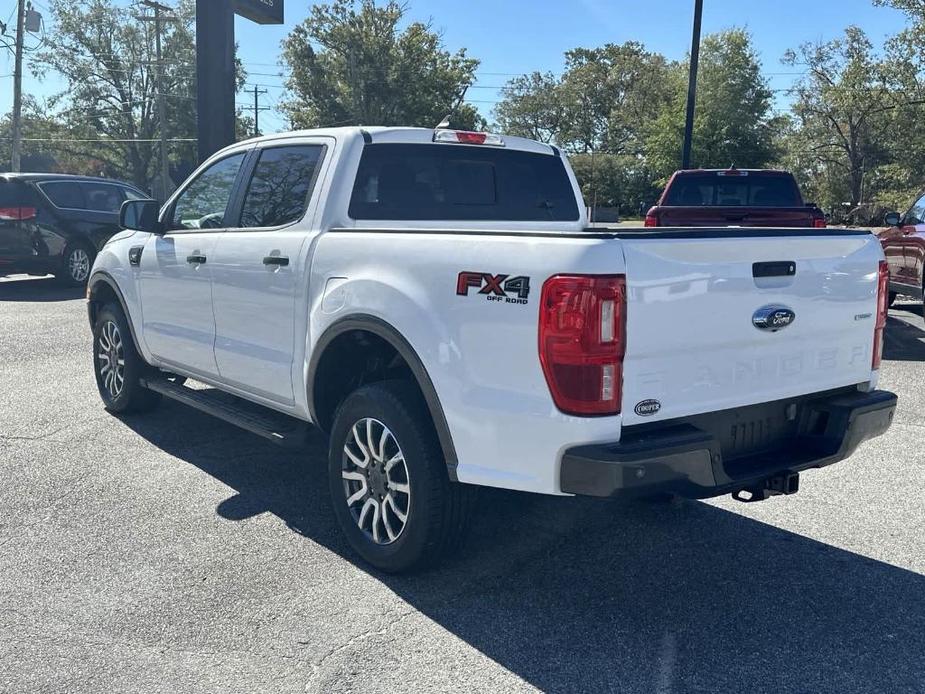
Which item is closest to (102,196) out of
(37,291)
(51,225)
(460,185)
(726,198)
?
(51,225)

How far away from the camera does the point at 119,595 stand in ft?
12.3

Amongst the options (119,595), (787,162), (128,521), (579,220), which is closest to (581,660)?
(119,595)

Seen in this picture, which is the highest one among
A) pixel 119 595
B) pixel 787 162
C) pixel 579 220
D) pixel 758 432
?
pixel 787 162

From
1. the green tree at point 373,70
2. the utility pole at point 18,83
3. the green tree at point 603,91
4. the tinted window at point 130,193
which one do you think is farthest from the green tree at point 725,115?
the tinted window at point 130,193

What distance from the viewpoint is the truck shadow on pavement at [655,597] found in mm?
3129

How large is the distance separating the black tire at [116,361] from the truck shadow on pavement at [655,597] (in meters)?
1.77

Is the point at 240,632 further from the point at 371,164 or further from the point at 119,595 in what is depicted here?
the point at 371,164

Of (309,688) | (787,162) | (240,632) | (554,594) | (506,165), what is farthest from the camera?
(787,162)

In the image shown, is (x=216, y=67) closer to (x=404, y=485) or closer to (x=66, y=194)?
(x=66, y=194)

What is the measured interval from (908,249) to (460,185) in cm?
783

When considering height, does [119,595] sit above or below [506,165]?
below

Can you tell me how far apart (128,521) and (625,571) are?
2.51 meters

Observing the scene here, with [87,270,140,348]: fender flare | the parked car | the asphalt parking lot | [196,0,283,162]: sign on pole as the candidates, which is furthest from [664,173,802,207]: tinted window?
[87,270,140,348]: fender flare

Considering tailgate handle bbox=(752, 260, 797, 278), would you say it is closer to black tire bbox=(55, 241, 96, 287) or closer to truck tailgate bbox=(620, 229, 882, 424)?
truck tailgate bbox=(620, 229, 882, 424)
